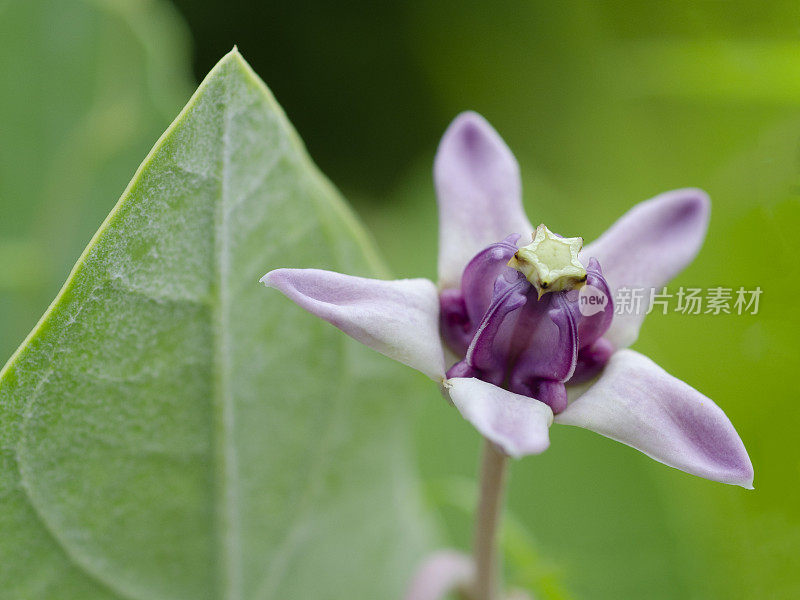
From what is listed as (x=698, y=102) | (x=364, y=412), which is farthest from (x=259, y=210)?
(x=698, y=102)

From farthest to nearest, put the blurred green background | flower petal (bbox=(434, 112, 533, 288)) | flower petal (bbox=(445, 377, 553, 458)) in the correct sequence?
the blurred green background, flower petal (bbox=(434, 112, 533, 288)), flower petal (bbox=(445, 377, 553, 458))

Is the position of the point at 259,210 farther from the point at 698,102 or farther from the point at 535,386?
the point at 698,102

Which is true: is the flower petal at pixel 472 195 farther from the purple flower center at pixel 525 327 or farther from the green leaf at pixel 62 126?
the green leaf at pixel 62 126

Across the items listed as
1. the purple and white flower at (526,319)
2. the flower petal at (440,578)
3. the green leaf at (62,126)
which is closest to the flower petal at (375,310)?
the purple and white flower at (526,319)

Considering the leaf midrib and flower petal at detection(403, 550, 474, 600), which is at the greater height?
the leaf midrib

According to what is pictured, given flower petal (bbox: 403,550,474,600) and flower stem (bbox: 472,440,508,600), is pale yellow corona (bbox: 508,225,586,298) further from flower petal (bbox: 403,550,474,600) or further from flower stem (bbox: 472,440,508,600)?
flower petal (bbox: 403,550,474,600)

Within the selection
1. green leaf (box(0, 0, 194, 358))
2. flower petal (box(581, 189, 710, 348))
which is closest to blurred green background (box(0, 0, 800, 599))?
green leaf (box(0, 0, 194, 358))
